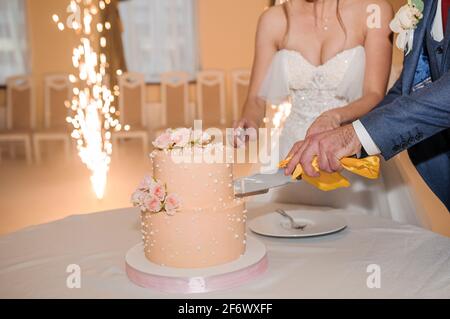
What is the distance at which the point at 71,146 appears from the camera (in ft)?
27.9

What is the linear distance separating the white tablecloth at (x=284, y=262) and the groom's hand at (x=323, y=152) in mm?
237

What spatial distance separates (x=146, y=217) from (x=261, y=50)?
1.54m

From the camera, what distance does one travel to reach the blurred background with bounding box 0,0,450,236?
845 cm

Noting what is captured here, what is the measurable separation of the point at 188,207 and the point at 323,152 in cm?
37

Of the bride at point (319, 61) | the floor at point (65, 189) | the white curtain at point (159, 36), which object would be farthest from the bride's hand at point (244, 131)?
the white curtain at point (159, 36)

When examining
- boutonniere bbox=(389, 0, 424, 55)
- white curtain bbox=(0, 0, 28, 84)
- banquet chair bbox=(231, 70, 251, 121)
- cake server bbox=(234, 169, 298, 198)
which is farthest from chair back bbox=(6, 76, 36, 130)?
cake server bbox=(234, 169, 298, 198)

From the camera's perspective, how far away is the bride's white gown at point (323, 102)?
2.20 m

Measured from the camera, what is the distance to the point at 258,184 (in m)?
1.46

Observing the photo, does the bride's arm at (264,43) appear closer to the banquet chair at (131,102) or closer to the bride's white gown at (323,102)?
the bride's white gown at (323,102)

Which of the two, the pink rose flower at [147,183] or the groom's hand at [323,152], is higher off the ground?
the groom's hand at [323,152]

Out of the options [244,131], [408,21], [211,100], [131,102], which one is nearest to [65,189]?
[131,102]

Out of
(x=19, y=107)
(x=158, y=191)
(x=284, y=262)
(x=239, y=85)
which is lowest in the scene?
(x=19, y=107)

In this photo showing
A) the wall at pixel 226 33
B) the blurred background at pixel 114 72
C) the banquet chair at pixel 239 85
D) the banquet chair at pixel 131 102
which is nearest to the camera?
the blurred background at pixel 114 72

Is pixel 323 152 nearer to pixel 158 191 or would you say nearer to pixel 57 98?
pixel 158 191
